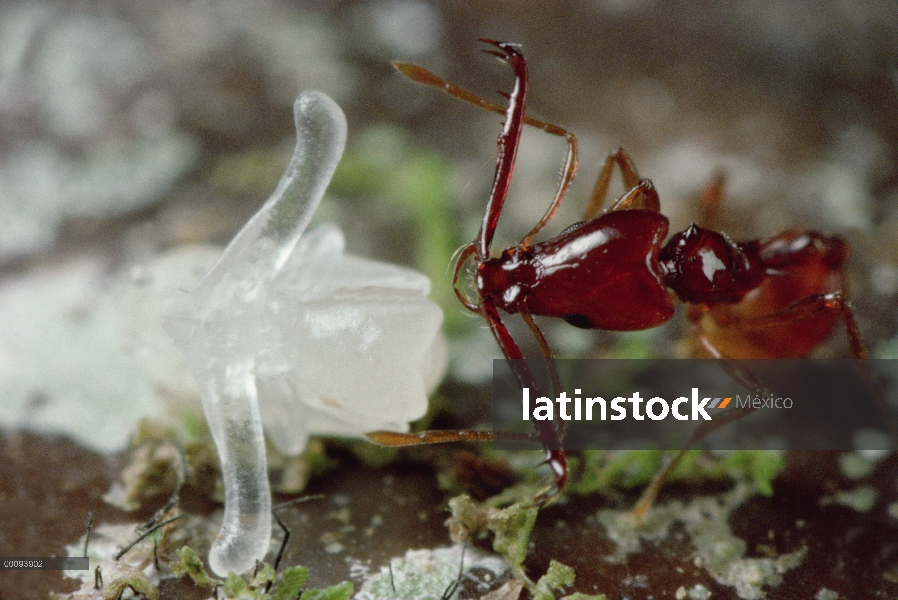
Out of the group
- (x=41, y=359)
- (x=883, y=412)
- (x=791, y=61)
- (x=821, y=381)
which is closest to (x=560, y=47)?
(x=791, y=61)

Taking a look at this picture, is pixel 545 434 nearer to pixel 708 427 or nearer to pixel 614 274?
pixel 614 274

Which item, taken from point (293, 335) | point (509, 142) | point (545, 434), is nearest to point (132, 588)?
point (293, 335)

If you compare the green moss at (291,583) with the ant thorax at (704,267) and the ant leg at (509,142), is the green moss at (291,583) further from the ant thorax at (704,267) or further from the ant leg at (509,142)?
the ant thorax at (704,267)

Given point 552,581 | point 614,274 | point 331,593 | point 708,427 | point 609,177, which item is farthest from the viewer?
point 609,177

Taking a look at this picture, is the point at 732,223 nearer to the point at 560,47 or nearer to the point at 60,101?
the point at 560,47

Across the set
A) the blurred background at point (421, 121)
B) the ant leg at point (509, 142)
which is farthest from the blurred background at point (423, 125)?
the ant leg at point (509, 142)

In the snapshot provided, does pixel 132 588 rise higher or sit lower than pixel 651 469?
lower
